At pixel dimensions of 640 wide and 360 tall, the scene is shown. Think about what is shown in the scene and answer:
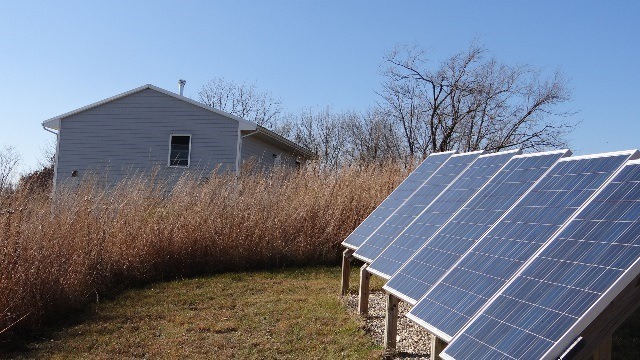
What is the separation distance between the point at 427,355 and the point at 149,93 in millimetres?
20328

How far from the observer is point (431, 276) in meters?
5.39

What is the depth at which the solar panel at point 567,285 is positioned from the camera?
3355 mm

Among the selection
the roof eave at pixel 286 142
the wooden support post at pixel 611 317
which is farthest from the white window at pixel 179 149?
the wooden support post at pixel 611 317

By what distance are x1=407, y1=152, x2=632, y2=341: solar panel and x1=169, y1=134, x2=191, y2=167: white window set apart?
792 inches

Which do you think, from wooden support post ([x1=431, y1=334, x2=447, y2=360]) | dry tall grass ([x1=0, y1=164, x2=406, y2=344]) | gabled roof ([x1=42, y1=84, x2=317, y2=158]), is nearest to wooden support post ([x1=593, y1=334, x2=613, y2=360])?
wooden support post ([x1=431, y1=334, x2=447, y2=360])

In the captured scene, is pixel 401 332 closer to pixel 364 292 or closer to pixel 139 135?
pixel 364 292

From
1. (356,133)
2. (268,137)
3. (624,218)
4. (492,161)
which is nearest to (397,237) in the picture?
(492,161)

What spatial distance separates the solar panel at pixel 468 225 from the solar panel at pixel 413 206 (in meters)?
1.43

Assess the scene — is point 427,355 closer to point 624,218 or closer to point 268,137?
point 624,218

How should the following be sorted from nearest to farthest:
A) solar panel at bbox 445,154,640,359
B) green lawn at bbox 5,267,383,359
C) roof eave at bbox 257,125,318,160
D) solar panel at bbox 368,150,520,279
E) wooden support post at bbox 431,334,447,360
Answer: solar panel at bbox 445,154,640,359 < wooden support post at bbox 431,334,447,360 < solar panel at bbox 368,150,520,279 < green lawn at bbox 5,267,383,359 < roof eave at bbox 257,125,318,160

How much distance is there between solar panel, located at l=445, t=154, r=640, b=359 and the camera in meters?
3.36

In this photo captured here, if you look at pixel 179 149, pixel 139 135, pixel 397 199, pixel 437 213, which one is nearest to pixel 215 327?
pixel 437 213

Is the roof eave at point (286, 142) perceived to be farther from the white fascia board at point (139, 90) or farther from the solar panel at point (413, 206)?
the solar panel at point (413, 206)

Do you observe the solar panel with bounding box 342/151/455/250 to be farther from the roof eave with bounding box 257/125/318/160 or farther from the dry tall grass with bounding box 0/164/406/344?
the roof eave with bounding box 257/125/318/160
